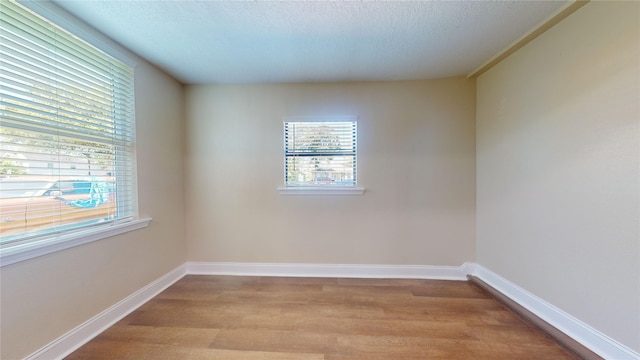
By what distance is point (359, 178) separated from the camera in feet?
9.11

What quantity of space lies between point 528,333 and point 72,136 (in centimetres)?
364

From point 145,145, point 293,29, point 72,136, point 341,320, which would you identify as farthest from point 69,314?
point 293,29

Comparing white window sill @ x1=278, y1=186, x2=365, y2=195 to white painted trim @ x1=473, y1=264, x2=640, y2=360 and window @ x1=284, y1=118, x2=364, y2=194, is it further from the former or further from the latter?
white painted trim @ x1=473, y1=264, x2=640, y2=360

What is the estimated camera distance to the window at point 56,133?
1329mm

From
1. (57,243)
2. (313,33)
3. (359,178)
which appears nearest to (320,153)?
(359,178)

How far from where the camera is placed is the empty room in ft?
4.75

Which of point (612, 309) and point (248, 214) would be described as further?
point (248, 214)

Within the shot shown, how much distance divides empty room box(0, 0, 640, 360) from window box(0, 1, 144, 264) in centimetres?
1

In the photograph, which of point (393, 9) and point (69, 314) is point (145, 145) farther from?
point (393, 9)

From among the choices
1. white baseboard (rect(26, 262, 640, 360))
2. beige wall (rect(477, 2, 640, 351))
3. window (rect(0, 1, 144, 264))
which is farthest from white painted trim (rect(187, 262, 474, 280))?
window (rect(0, 1, 144, 264))

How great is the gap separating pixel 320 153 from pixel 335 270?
1.41 meters

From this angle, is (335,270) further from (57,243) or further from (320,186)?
(57,243)

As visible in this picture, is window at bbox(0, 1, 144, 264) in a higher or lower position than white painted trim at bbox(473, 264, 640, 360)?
higher

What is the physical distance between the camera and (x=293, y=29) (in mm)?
1764
